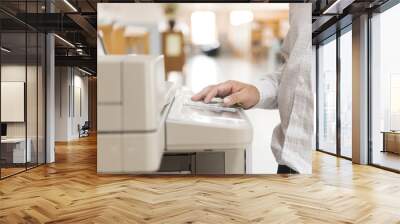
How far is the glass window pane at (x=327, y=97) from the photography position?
28.5 ft

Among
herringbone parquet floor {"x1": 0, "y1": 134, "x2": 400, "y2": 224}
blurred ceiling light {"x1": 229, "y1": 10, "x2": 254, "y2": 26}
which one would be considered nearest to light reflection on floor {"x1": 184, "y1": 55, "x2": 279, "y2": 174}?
herringbone parquet floor {"x1": 0, "y1": 134, "x2": 400, "y2": 224}

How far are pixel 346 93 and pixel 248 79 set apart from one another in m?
3.72

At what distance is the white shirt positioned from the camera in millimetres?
5133

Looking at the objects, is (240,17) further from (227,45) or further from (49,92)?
(49,92)

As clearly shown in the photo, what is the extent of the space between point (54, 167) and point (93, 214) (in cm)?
342

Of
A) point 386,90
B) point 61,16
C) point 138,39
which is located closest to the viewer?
point 138,39

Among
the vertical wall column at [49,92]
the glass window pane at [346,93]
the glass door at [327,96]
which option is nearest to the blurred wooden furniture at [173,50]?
the vertical wall column at [49,92]

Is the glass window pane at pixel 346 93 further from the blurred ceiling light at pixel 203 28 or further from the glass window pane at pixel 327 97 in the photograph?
the blurred ceiling light at pixel 203 28

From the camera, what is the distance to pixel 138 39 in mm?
4230

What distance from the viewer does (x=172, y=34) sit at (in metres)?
4.81

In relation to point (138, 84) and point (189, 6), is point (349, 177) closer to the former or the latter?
point (189, 6)

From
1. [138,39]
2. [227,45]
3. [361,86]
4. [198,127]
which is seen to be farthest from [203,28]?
[361,86]

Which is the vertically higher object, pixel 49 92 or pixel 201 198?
pixel 49 92

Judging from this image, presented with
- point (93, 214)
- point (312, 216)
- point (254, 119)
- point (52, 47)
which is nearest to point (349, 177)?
point (254, 119)
